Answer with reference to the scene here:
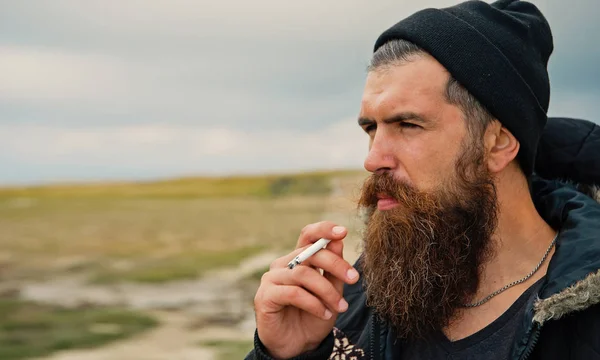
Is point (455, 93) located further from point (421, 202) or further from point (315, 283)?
point (315, 283)

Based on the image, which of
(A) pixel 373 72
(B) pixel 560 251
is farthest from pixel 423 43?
(B) pixel 560 251

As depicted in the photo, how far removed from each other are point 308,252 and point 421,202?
1.83ft

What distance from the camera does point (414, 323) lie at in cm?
242

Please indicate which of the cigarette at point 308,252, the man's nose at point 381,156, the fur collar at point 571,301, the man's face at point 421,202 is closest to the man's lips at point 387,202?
the man's face at point 421,202

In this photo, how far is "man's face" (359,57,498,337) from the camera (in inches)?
94.4

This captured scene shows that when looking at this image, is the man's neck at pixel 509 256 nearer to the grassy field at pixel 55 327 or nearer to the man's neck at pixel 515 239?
the man's neck at pixel 515 239

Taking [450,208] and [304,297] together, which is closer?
[304,297]

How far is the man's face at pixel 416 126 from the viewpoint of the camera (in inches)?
93.8

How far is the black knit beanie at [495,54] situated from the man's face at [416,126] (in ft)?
0.29

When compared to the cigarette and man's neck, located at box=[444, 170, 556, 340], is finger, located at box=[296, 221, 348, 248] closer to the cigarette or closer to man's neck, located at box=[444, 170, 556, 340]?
the cigarette

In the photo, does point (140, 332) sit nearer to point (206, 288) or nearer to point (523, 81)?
point (206, 288)

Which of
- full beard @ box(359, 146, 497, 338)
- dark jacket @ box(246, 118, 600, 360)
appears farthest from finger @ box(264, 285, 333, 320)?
full beard @ box(359, 146, 497, 338)

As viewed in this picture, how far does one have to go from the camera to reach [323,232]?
2.13 meters

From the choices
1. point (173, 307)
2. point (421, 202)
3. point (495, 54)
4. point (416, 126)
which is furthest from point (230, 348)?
point (495, 54)
